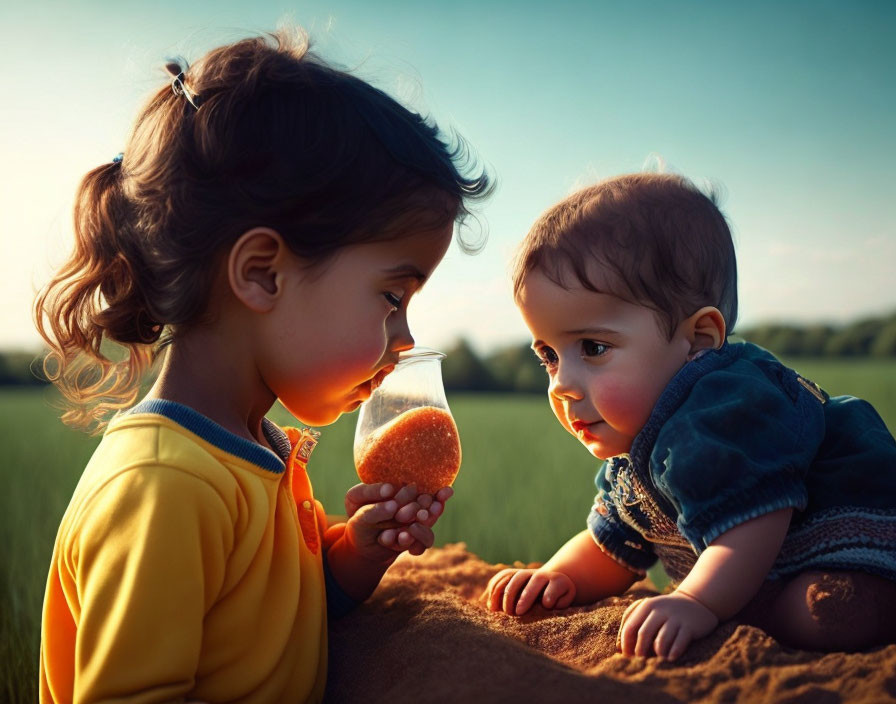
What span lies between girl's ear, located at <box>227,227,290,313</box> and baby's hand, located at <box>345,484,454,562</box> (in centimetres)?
51

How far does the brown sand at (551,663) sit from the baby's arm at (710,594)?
0.03 meters

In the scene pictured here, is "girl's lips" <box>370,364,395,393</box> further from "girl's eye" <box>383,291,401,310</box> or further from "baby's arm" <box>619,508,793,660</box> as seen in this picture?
"baby's arm" <box>619,508,793,660</box>

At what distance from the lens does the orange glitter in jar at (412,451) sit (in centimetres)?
187

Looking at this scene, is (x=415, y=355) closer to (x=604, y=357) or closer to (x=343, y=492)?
(x=604, y=357)

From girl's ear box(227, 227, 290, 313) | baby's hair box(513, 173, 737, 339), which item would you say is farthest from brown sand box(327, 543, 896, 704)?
girl's ear box(227, 227, 290, 313)

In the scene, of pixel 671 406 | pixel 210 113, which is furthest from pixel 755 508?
pixel 210 113

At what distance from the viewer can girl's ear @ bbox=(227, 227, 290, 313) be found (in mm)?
1695

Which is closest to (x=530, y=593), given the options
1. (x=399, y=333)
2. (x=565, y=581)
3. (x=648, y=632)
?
(x=565, y=581)

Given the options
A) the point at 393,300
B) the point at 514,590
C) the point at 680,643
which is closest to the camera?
the point at 680,643

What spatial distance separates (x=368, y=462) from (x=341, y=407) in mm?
148

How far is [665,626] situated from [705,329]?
713mm

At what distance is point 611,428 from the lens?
1864 mm

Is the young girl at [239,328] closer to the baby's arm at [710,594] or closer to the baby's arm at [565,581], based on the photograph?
the baby's arm at [565,581]

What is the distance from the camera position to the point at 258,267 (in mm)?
1723
